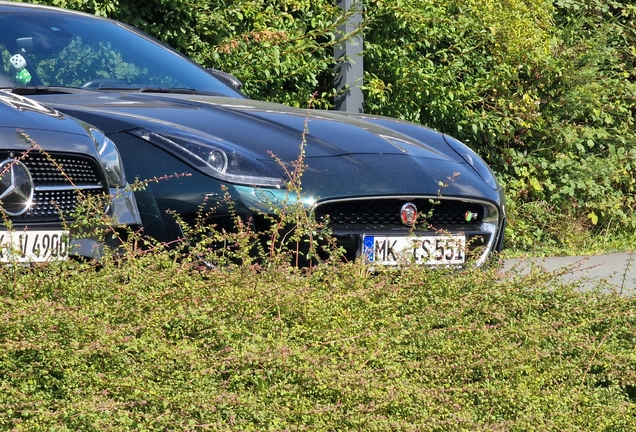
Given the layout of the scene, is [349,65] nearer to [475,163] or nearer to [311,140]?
[475,163]

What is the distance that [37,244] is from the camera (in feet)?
12.5

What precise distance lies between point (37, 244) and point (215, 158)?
37.7 inches

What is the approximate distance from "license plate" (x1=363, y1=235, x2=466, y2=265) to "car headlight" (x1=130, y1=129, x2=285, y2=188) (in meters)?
0.53

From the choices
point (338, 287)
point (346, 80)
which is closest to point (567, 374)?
point (338, 287)

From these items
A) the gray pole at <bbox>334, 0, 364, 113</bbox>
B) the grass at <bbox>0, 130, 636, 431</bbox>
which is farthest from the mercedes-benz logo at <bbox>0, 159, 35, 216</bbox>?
the gray pole at <bbox>334, 0, 364, 113</bbox>

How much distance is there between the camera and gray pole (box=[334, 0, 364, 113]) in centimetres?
837

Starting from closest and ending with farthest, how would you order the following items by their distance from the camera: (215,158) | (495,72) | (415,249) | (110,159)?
1. (110,159)
2. (215,158)
3. (415,249)
4. (495,72)

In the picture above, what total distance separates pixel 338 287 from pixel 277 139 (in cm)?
104

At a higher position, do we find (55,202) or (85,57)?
(85,57)

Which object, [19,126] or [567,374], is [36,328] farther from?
[567,374]

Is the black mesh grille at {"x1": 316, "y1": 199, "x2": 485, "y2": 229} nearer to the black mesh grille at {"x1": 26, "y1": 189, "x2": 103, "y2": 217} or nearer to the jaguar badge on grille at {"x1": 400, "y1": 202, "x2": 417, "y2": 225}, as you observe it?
the jaguar badge on grille at {"x1": 400, "y1": 202, "x2": 417, "y2": 225}

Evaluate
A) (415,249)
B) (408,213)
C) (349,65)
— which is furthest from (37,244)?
(349,65)

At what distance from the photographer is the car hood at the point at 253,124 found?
4.64m

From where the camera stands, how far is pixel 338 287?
13.1ft
